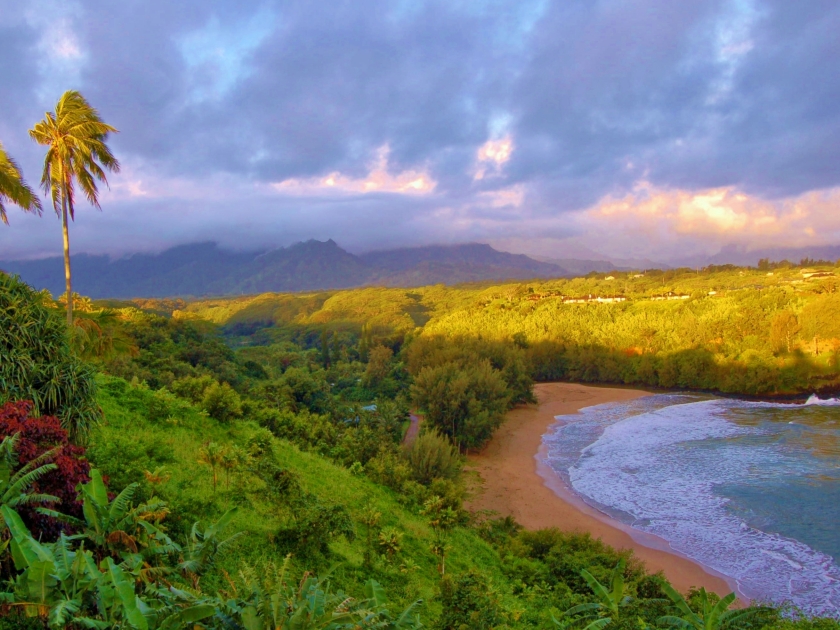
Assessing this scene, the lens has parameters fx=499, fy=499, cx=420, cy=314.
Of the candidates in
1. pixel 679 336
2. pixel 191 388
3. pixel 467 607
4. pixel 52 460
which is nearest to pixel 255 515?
pixel 467 607

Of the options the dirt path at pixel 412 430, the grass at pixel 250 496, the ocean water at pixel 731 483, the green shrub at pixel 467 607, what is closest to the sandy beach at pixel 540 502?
the ocean water at pixel 731 483

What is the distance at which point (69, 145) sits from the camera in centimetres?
1171

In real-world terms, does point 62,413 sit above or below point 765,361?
above

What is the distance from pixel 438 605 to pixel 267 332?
323ft

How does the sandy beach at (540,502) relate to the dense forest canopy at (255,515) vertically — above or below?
below

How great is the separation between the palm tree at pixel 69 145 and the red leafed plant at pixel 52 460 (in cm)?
730

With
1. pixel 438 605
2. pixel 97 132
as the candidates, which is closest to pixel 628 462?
pixel 438 605

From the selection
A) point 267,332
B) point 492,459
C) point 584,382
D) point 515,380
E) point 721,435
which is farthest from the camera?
point 267,332

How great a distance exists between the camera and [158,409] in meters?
12.8

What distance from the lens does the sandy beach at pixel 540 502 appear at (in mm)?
14609

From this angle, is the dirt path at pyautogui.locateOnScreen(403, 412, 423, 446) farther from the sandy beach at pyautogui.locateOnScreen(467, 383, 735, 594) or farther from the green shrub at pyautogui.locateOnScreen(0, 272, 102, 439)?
the green shrub at pyautogui.locateOnScreen(0, 272, 102, 439)

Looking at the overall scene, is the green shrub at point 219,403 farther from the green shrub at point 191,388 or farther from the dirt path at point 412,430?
the dirt path at point 412,430

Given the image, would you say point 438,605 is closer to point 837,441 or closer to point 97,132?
point 97,132

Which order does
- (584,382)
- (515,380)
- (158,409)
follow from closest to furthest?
(158,409) → (515,380) → (584,382)
